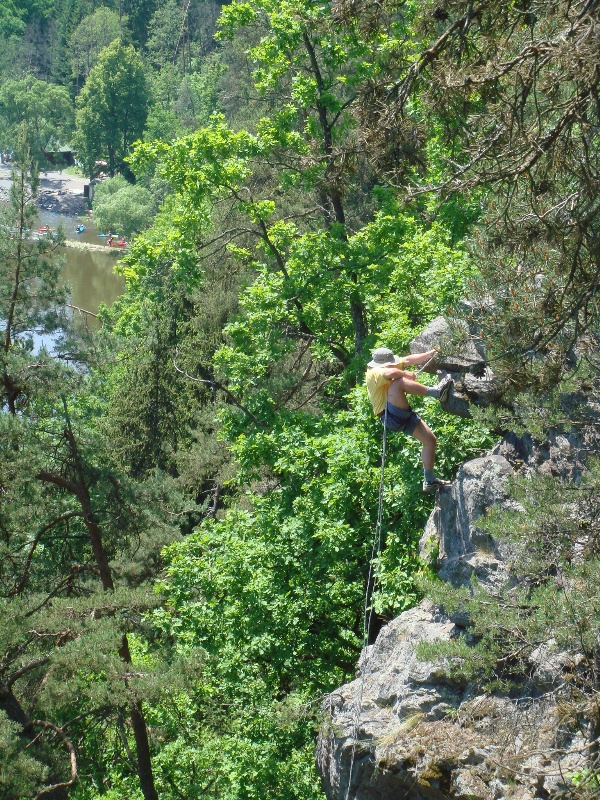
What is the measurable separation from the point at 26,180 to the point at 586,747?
32.6 ft

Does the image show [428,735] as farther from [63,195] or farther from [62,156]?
[62,156]

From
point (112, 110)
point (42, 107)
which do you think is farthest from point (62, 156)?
point (112, 110)

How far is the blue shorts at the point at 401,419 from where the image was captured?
26.9ft

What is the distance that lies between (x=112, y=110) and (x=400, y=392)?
252ft

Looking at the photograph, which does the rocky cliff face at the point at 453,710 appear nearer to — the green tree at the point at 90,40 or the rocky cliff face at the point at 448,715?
the rocky cliff face at the point at 448,715

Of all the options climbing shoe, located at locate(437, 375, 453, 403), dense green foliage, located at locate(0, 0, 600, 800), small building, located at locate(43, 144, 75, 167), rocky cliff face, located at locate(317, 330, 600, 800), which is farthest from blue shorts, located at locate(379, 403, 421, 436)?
small building, located at locate(43, 144, 75, 167)

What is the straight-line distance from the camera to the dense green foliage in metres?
6.00

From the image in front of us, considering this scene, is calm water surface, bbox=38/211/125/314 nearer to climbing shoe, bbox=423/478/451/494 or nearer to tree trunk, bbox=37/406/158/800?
tree trunk, bbox=37/406/158/800

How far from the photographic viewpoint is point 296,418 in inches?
505

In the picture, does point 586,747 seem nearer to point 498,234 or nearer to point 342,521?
point 498,234

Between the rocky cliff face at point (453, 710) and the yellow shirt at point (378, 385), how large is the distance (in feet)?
1.77

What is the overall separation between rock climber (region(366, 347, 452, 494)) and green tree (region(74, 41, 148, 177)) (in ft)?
235

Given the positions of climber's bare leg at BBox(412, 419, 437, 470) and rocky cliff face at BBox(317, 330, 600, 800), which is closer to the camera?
rocky cliff face at BBox(317, 330, 600, 800)

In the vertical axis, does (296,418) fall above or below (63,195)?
below
